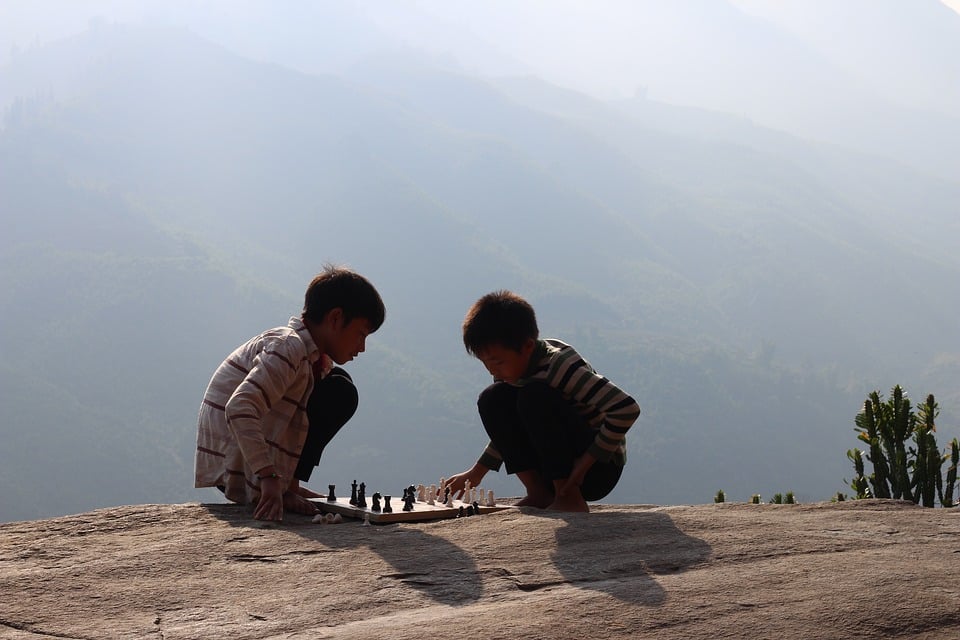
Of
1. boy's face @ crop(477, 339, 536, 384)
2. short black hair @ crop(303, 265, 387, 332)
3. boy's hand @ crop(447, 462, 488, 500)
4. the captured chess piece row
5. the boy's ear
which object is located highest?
short black hair @ crop(303, 265, 387, 332)

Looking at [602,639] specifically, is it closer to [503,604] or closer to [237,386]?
[503,604]

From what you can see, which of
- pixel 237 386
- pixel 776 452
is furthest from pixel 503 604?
pixel 776 452

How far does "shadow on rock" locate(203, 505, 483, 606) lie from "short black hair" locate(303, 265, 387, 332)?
3.56 ft

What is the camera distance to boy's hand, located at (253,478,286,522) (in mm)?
4641

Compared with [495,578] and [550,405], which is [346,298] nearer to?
[550,405]

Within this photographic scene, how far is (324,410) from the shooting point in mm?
5406

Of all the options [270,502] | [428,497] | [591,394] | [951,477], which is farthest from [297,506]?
[951,477]

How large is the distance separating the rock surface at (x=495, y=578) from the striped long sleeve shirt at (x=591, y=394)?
433 mm

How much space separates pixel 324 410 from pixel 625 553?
2.21 metres

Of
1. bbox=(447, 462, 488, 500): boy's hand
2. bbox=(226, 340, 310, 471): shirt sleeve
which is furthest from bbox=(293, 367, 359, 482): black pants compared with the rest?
bbox=(447, 462, 488, 500): boy's hand

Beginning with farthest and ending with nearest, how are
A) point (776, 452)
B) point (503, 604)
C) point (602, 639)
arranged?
1. point (776, 452)
2. point (503, 604)
3. point (602, 639)

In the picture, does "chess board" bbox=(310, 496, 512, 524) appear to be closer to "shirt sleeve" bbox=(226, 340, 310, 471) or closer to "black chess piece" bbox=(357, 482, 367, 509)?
"black chess piece" bbox=(357, 482, 367, 509)

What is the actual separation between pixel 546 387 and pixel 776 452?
143506 millimetres

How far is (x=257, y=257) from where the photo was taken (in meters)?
199
